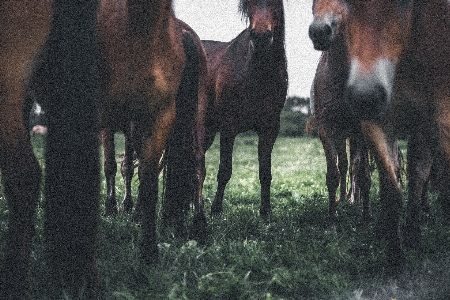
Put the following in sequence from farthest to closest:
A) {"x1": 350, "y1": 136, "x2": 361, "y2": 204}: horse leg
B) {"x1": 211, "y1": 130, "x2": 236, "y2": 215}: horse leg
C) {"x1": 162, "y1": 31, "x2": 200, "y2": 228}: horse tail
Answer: {"x1": 350, "y1": 136, "x2": 361, "y2": 204}: horse leg
{"x1": 211, "y1": 130, "x2": 236, "y2": 215}: horse leg
{"x1": 162, "y1": 31, "x2": 200, "y2": 228}: horse tail

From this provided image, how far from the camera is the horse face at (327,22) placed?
9.03ft

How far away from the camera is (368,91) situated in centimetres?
258

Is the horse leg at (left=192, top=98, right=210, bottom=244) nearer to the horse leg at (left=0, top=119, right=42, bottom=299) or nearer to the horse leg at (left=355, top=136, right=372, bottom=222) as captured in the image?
the horse leg at (left=355, top=136, right=372, bottom=222)

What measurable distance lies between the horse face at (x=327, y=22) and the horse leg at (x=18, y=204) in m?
1.70

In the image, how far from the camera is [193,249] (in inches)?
131

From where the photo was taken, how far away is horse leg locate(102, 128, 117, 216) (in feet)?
18.0

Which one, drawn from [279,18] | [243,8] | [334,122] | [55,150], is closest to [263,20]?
[279,18]

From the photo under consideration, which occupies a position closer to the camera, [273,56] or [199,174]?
[199,174]

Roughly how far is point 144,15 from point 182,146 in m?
1.56

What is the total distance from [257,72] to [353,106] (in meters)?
3.05

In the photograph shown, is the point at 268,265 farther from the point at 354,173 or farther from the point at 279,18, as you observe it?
the point at 354,173

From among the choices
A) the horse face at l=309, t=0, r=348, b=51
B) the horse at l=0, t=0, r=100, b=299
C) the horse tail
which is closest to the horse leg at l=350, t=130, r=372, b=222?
the horse tail

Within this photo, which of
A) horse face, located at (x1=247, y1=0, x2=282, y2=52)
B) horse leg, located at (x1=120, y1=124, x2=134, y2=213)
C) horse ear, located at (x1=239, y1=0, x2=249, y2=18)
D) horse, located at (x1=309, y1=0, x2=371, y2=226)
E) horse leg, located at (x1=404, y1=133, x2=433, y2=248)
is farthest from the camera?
horse leg, located at (x1=120, y1=124, x2=134, y2=213)

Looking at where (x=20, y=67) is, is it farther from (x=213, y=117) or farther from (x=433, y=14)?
(x=213, y=117)
